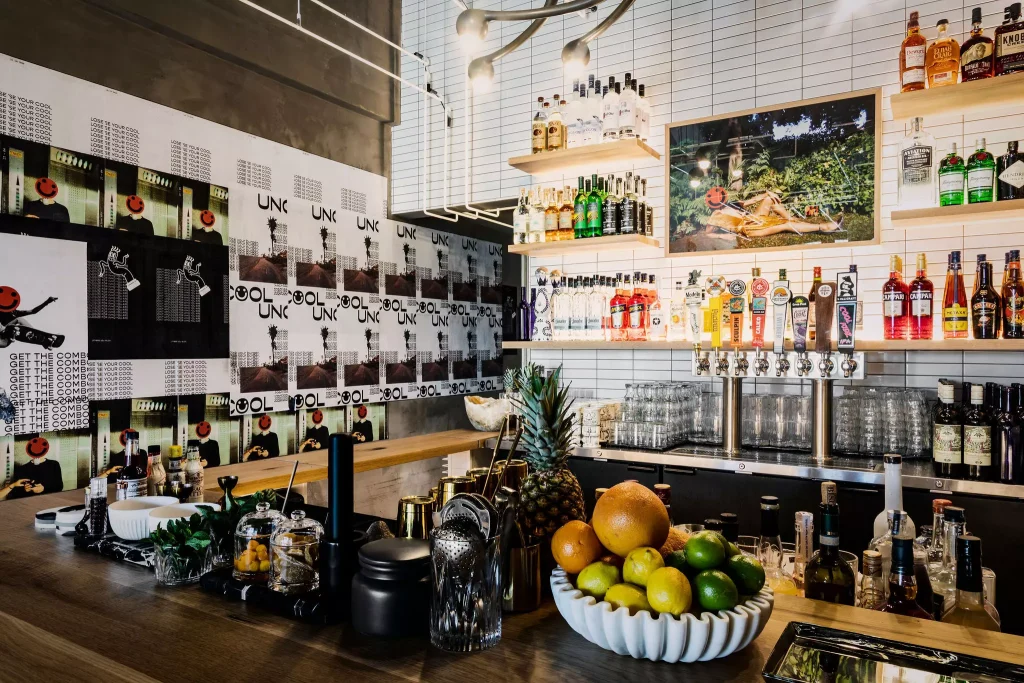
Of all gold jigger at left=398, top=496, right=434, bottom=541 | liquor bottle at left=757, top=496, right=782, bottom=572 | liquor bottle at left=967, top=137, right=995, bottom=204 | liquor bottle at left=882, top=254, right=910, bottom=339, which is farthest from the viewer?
liquor bottle at left=882, top=254, right=910, bottom=339

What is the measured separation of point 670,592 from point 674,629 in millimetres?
51

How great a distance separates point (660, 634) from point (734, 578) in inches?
6.6

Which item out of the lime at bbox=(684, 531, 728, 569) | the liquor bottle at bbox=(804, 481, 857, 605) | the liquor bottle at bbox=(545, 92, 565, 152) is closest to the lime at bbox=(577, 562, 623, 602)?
the lime at bbox=(684, 531, 728, 569)

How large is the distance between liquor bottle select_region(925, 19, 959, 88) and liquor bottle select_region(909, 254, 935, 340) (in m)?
0.75

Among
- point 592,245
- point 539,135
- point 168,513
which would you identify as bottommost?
point 168,513

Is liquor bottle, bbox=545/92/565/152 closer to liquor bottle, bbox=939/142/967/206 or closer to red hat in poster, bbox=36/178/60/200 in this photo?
liquor bottle, bbox=939/142/967/206

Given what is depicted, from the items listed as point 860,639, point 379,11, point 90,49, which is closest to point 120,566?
point 860,639

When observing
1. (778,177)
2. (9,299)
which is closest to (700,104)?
(778,177)

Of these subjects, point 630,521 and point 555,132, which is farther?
point 555,132

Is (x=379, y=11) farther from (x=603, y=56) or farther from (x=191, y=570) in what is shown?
(x=191, y=570)

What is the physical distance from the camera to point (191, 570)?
1.47 meters

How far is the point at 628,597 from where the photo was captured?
1.03 meters

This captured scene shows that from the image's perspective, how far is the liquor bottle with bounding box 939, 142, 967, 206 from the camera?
9.30 feet

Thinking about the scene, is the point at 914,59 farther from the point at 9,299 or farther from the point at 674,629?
the point at 9,299
